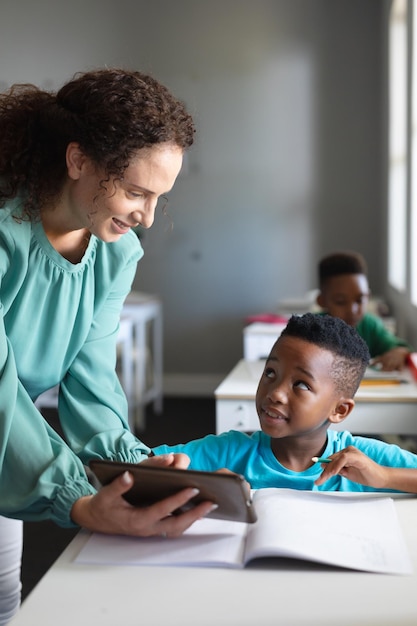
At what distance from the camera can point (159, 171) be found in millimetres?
1208

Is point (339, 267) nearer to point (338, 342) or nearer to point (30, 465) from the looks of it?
point (338, 342)

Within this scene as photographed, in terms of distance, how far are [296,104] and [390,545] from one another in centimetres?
493

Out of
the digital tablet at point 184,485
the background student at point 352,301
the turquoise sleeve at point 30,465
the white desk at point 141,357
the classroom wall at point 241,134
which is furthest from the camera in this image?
the classroom wall at point 241,134

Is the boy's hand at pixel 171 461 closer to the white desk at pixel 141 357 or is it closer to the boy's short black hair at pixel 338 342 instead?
the boy's short black hair at pixel 338 342

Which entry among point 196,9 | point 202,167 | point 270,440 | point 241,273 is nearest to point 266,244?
point 241,273

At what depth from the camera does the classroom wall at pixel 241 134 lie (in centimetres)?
559

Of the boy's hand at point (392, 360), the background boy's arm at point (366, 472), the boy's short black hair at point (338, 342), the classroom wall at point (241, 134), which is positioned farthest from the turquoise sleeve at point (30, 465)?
the classroom wall at point (241, 134)

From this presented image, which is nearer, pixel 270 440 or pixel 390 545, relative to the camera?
pixel 390 545

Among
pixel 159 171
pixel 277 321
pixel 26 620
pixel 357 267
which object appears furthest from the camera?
pixel 277 321

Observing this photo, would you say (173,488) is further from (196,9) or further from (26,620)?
(196,9)

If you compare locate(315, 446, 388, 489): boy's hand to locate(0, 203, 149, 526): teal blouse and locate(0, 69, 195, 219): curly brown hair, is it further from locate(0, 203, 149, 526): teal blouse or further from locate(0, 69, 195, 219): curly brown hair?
locate(0, 69, 195, 219): curly brown hair

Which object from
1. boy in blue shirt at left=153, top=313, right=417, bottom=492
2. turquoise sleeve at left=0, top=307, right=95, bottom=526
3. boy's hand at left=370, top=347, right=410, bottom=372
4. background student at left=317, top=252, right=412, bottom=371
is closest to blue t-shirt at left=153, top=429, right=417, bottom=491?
boy in blue shirt at left=153, top=313, right=417, bottom=492

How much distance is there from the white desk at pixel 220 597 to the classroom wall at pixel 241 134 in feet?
15.5

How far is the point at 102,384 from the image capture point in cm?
141
